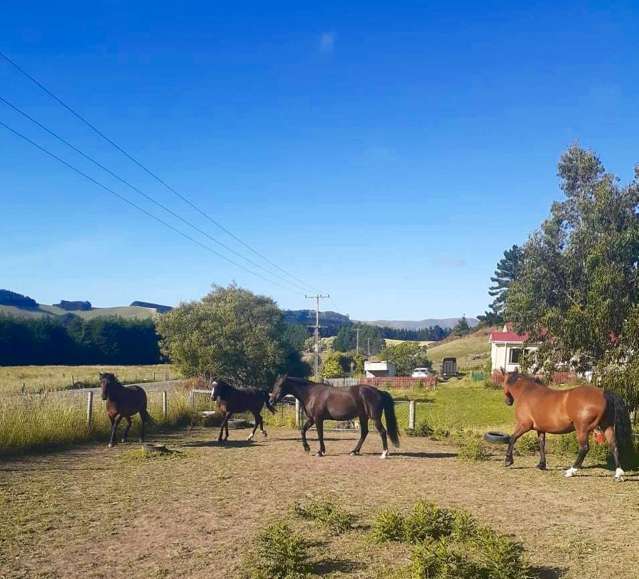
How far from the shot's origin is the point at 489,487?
9.53m

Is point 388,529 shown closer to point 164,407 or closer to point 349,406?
point 349,406

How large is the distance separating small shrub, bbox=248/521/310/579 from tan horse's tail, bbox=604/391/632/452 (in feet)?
22.4

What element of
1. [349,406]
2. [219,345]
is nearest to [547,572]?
[349,406]

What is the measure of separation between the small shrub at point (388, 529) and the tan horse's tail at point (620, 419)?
556 cm

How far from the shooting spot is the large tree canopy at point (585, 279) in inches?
492

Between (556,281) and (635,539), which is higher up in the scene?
(556,281)

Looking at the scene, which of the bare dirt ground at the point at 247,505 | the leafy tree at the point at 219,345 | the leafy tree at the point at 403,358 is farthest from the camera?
the leafy tree at the point at 403,358

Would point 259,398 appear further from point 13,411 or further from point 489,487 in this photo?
point 489,487

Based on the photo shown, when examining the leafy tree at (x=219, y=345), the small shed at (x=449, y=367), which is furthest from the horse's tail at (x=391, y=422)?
the small shed at (x=449, y=367)

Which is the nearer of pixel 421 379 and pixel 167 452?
pixel 167 452

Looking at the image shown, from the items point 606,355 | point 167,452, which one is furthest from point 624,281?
point 167,452

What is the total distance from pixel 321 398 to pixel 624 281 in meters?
7.33

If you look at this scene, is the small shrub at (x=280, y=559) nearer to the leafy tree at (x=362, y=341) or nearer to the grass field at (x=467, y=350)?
the grass field at (x=467, y=350)

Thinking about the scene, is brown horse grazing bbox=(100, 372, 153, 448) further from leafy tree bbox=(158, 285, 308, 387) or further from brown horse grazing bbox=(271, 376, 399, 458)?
leafy tree bbox=(158, 285, 308, 387)
